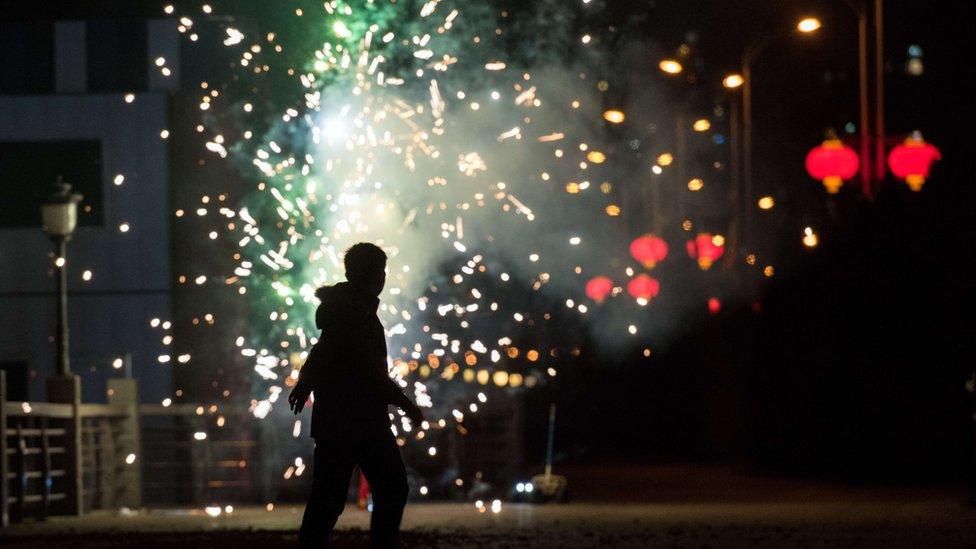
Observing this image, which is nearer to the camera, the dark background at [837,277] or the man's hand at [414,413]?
the man's hand at [414,413]

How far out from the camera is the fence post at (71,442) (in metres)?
17.0

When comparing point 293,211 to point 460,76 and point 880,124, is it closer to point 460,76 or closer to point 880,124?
point 460,76

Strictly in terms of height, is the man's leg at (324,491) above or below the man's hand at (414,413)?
below

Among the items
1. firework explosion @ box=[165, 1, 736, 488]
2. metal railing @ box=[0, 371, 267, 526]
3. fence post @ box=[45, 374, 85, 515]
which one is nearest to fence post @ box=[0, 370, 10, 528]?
metal railing @ box=[0, 371, 267, 526]

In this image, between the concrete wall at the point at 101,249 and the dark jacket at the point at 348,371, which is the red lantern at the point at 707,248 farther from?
the dark jacket at the point at 348,371

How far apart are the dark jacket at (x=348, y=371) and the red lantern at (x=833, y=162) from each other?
1405cm

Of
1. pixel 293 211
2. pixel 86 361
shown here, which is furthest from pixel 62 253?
pixel 86 361

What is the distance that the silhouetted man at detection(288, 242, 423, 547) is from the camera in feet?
26.2

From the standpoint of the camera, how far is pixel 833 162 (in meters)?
21.3

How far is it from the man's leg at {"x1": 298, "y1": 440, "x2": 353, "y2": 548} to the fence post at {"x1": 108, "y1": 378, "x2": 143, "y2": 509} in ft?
36.6

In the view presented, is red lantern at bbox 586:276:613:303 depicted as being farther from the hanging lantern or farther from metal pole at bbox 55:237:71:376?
metal pole at bbox 55:237:71:376

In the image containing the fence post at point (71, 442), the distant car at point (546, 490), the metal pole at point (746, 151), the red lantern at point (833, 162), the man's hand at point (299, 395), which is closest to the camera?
the man's hand at point (299, 395)

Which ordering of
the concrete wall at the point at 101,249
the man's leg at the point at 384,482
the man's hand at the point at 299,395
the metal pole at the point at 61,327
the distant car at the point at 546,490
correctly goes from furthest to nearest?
the concrete wall at the point at 101,249 → the distant car at the point at 546,490 → the metal pole at the point at 61,327 → the man's hand at the point at 299,395 → the man's leg at the point at 384,482

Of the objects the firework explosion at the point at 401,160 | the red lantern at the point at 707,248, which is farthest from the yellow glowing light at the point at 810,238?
the red lantern at the point at 707,248
